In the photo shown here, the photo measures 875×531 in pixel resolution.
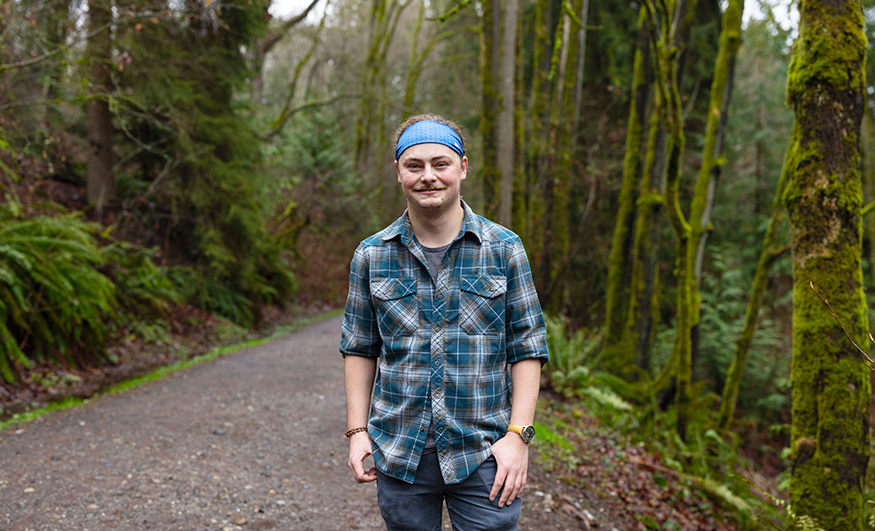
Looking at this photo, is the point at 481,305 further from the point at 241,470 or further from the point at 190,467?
the point at 190,467

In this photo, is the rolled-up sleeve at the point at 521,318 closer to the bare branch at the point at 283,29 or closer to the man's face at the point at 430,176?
the man's face at the point at 430,176

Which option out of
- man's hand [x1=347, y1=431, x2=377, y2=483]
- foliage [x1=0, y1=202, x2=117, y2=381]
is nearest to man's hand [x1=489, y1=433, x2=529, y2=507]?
man's hand [x1=347, y1=431, x2=377, y2=483]

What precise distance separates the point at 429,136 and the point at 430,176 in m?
0.16

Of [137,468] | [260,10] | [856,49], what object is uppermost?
[260,10]

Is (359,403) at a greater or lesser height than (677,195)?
lesser

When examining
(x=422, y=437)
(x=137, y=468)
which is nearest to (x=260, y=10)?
(x=137, y=468)

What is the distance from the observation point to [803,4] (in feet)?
11.6

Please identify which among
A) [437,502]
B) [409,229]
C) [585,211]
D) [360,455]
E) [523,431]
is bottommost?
[437,502]

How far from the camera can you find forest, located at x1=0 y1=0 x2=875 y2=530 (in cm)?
341

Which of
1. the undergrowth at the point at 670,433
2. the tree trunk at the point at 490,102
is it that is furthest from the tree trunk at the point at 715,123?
the tree trunk at the point at 490,102

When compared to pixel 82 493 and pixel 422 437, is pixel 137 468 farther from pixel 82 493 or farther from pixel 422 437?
pixel 422 437

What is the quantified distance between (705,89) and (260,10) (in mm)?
10352

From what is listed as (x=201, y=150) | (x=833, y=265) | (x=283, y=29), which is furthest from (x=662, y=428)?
(x=283, y=29)

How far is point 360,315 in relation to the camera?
82.8 inches
